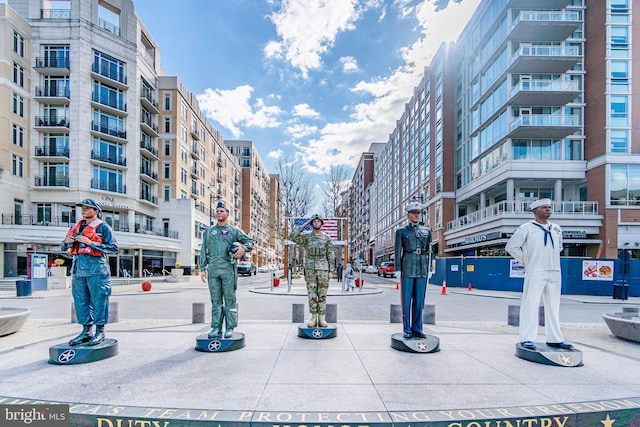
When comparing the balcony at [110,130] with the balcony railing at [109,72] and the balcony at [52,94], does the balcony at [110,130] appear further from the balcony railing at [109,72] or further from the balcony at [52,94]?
the balcony railing at [109,72]

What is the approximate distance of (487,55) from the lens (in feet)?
A: 113

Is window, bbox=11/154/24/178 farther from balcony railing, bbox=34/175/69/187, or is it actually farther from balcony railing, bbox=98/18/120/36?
balcony railing, bbox=98/18/120/36

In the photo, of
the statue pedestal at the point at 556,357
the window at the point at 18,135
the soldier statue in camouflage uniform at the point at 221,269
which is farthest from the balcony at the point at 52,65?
the statue pedestal at the point at 556,357

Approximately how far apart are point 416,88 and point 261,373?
186 ft

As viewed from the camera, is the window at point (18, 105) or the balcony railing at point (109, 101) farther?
the balcony railing at point (109, 101)

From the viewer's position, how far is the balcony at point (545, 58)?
28547 mm

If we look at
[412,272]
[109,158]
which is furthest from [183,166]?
[412,272]

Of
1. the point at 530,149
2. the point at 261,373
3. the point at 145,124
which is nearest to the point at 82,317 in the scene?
the point at 261,373

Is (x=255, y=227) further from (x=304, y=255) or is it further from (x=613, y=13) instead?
(x=304, y=255)

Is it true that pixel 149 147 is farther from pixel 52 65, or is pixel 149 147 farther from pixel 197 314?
pixel 197 314

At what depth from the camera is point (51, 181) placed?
33750 millimetres

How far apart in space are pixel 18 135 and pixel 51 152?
2735 millimetres

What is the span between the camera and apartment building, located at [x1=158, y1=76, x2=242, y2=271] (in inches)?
1676

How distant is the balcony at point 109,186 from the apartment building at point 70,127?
0.10m
